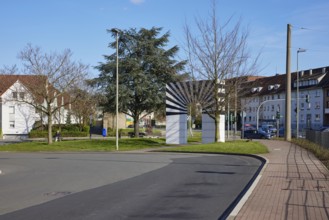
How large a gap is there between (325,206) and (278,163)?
396 inches

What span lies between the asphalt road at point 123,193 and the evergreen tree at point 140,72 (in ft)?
104

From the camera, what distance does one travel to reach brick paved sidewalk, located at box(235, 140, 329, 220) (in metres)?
7.88

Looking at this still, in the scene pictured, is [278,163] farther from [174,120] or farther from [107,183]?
[174,120]

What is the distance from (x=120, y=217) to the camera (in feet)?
26.4

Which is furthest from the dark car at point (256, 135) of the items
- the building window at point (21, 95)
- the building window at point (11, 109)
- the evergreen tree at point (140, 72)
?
the building window at point (11, 109)

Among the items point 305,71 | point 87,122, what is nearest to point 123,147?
point 87,122

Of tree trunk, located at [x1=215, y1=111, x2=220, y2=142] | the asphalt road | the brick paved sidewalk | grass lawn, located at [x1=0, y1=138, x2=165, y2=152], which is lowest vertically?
grass lawn, located at [x1=0, y1=138, x2=165, y2=152]

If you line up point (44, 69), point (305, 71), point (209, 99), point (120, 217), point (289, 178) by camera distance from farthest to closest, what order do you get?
point (305, 71), point (44, 69), point (209, 99), point (289, 178), point (120, 217)

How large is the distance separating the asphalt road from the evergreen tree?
31.6 m

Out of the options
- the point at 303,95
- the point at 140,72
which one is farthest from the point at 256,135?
the point at 303,95

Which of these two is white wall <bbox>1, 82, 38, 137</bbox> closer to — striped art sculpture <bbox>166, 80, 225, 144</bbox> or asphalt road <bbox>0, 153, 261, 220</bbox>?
striped art sculpture <bbox>166, 80, 225, 144</bbox>

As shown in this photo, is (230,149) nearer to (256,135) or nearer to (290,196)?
(290,196)

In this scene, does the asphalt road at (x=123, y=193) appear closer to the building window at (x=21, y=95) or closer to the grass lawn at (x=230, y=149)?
the grass lawn at (x=230, y=149)

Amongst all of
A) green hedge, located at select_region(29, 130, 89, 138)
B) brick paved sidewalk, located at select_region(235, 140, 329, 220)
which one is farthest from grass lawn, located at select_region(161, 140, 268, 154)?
green hedge, located at select_region(29, 130, 89, 138)
